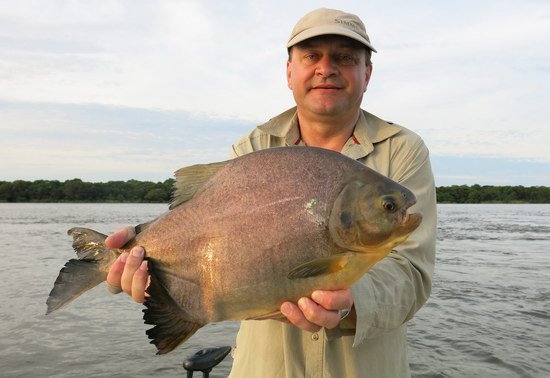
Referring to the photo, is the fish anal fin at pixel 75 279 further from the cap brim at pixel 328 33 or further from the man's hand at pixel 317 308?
the cap brim at pixel 328 33

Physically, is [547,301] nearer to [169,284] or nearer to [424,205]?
[424,205]

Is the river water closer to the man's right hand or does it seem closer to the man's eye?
the man's right hand

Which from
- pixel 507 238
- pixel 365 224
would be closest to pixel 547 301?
pixel 365 224

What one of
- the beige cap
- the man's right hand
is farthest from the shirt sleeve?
the man's right hand

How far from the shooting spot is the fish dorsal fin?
3.09 m

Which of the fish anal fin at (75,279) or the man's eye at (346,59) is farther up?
the man's eye at (346,59)

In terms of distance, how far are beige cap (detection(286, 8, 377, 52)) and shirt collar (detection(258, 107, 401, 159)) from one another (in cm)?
51

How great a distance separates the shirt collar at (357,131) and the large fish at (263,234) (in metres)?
0.80

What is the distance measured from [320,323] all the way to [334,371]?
0.79 metres

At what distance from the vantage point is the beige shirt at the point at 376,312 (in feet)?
9.95

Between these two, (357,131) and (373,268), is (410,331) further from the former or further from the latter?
(373,268)

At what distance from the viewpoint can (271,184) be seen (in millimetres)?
2900

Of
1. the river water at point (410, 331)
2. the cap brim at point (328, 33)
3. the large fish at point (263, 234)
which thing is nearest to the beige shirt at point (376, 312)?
the large fish at point (263, 234)

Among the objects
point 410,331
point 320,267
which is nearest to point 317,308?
point 320,267
